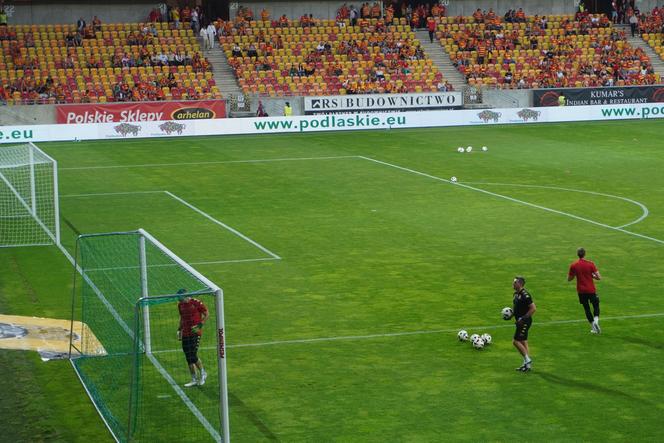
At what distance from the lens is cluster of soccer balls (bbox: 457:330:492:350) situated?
19359mm

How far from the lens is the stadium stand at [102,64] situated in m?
57.9

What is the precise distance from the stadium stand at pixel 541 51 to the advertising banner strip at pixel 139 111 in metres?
17.8

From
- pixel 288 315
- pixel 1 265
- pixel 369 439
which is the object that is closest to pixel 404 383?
pixel 369 439

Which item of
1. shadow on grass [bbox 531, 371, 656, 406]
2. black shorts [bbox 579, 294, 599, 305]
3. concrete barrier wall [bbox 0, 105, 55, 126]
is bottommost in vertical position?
shadow on grass [bbox 531, 371, 656, 406]

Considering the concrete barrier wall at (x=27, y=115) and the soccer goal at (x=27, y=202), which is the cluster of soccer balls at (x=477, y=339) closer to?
the soccer goal at (x=27, y=202)

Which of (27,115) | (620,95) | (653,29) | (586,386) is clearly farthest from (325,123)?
(586,386)

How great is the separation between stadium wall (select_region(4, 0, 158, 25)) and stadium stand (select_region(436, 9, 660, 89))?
19.7m

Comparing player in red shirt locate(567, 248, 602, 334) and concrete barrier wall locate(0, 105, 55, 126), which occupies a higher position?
concrete barrier wall locate(0, 105, 55, 126)

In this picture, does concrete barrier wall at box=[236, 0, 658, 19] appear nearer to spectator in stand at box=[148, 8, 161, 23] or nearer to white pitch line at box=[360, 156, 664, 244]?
spectator in stand at box=[148, 8, 161, 23]

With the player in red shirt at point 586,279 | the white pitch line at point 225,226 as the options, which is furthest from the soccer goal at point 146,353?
the player in red shirt at point 586,279

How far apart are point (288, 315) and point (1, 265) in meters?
8.83

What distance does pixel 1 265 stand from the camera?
2688 cm

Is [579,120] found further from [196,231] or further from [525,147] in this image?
[196,231]

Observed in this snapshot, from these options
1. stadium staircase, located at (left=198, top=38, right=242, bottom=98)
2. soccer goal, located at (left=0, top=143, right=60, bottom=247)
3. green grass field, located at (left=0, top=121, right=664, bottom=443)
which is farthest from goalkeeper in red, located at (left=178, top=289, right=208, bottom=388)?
stadium staircase, located at (left=198, top=38, right=242, bottom=98)
